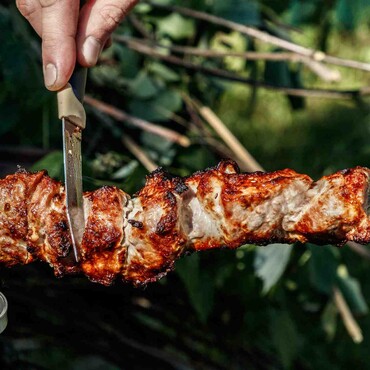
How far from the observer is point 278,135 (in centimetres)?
451

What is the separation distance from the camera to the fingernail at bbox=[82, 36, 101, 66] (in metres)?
1.32

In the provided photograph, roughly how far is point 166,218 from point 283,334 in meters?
1.34

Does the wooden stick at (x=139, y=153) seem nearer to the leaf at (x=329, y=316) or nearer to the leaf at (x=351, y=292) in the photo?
the leaf at (x=351, y=292)

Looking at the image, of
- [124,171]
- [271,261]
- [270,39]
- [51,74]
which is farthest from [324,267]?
[51,74]

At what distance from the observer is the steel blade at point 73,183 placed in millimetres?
1152

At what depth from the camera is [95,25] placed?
1.37 metres

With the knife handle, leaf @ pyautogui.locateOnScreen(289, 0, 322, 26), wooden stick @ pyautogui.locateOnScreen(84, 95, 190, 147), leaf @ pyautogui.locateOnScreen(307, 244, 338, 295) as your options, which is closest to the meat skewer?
the knife handle

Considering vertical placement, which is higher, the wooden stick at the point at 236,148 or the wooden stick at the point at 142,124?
the wooden stick at the point at 142,124

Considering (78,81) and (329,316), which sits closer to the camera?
(78,81)

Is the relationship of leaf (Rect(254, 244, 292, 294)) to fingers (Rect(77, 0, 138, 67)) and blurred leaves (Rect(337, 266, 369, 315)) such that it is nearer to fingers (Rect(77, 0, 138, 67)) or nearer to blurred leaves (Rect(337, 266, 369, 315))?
blurred leaves (Rect(337, 266, 369, 315))

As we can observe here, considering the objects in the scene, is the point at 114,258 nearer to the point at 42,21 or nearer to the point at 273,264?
the point at 42,21

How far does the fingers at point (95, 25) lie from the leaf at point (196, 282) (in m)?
0.73

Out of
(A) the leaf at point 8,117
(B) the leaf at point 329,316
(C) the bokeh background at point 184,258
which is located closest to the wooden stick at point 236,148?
(C) the bokeh background at point 184,258

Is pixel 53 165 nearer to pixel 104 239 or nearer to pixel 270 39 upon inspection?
pixel 104 239
